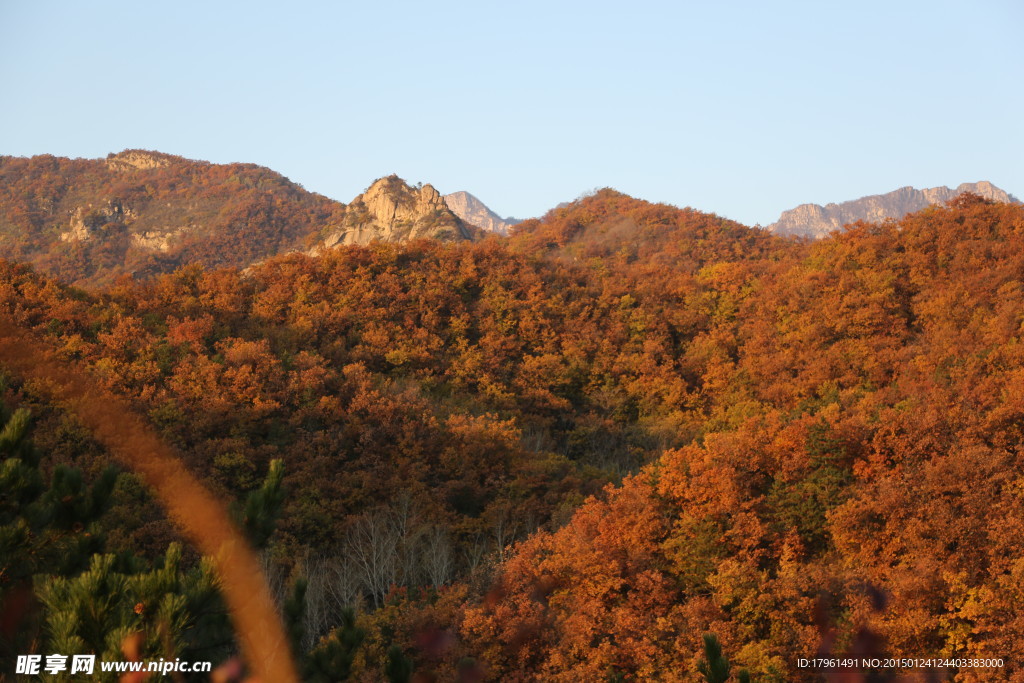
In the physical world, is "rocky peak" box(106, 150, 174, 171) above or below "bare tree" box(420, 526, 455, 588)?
above

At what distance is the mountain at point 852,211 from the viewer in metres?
144

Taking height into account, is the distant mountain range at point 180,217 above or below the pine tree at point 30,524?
above

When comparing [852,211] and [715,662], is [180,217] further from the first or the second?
[852,211]

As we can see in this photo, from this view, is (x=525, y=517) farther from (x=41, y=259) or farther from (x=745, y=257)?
(x=41, y=259)

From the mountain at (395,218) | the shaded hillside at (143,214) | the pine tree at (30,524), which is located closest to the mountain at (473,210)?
the shaded hillside at (143,214)

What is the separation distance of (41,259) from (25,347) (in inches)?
2125

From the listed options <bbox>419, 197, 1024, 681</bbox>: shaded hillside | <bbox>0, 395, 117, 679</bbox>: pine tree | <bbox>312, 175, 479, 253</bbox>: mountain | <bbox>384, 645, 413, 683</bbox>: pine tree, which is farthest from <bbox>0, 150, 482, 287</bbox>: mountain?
<bbox>384, 645, 413, 683</bbox>: pine tree

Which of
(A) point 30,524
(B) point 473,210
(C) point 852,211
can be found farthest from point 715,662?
(B) point 473,210

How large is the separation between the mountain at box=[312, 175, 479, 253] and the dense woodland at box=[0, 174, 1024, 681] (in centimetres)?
1125

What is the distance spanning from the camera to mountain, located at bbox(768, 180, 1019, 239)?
474ft

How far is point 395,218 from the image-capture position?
65.9 m

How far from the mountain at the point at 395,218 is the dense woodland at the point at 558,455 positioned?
11252 millimetres

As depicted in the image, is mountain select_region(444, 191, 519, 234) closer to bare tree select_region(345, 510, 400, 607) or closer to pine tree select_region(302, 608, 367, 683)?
bare tree select_region(345, 510, 400, 607)

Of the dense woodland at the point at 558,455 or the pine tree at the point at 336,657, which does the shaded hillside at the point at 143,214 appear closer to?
the dense woodland at the point at 558,455
